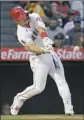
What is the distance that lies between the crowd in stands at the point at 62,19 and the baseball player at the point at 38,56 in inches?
112

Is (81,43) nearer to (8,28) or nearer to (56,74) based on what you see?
(8,28)

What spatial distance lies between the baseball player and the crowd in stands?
2.85m

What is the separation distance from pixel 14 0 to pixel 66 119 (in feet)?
17.8

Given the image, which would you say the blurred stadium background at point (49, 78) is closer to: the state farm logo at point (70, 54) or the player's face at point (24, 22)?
the state farm logo at point (70, 54)

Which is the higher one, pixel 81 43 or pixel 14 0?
pixel 14 0

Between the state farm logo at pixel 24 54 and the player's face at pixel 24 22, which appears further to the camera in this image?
the state farm logo at pixel 24 54

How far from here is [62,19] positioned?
11633mm

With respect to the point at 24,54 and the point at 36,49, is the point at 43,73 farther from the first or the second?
the point at 24,54

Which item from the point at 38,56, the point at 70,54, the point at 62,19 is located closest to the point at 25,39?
the point at 38,56

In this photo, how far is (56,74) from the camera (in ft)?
25.5

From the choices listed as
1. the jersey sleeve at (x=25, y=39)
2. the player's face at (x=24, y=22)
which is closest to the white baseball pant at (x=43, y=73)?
the jersey sleeve at (x=25, y=39)

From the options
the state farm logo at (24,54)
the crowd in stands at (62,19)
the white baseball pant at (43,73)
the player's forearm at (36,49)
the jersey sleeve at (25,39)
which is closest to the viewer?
the player's forearm at (36,49)

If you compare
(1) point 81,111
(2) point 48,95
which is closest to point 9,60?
(2) point 48,95

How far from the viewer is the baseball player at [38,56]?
297 inches
